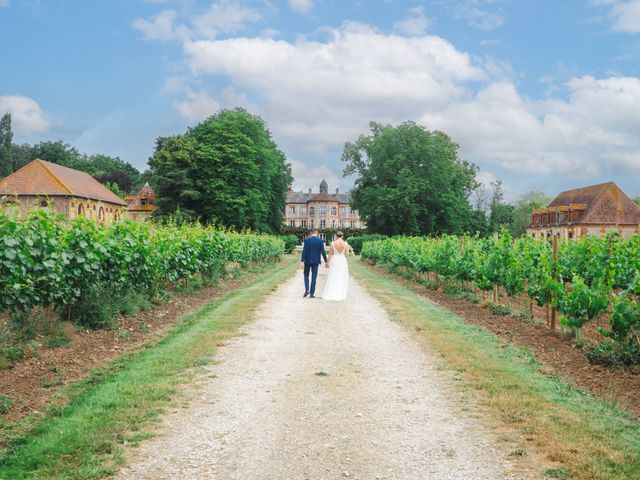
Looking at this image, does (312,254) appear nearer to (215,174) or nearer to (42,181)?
(215,174)

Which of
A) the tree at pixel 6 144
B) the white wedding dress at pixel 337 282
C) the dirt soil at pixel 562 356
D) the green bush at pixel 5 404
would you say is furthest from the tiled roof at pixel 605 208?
the tree at pixel 6 144

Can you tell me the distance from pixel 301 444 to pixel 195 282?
1522 centimetres

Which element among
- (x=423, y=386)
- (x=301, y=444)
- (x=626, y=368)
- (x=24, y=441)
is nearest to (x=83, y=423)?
(x=24, y=441)

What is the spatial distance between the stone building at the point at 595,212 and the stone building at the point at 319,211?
213 ft

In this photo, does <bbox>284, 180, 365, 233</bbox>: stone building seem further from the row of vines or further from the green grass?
the green grass

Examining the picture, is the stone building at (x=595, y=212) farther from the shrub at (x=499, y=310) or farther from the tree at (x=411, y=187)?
the shrub at (x=499, y=310)

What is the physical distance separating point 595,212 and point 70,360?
5942 cm

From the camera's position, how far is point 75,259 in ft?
33.1

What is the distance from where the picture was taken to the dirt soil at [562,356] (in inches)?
293

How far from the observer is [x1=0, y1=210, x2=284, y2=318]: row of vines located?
27.3ft

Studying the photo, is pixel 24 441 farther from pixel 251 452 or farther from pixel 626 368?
pixel 626 368

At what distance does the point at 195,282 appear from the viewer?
1977 cm

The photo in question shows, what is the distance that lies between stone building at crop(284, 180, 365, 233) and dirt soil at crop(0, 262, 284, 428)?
114 metres

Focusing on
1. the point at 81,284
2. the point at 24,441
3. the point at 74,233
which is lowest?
the point at 24,441
